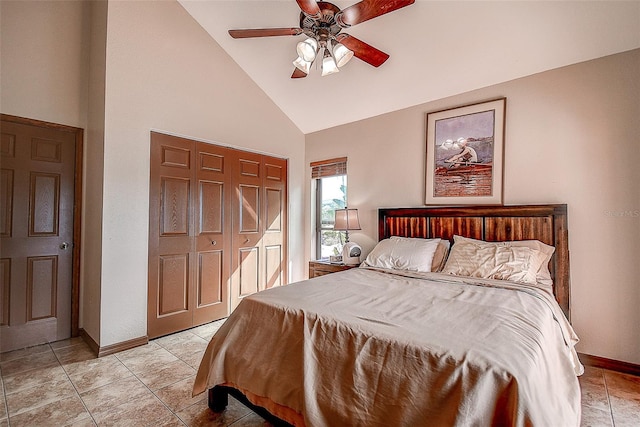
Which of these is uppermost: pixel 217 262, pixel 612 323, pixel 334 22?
pixel 334 22

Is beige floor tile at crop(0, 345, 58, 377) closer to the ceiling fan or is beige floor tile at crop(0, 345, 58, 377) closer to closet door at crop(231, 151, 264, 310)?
closet door at crop(231, 151, 264, 310)

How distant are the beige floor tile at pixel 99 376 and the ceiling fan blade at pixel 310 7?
9.33 feet

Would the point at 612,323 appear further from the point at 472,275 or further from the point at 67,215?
the point at 67,215

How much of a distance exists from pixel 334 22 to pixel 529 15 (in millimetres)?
1580

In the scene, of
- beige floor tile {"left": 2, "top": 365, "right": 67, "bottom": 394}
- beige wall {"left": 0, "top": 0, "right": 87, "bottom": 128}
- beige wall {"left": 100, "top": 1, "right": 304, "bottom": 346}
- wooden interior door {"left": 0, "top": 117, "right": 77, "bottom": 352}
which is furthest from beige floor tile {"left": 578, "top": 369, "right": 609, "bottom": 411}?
beige wall {"left": 0, "top": 0, "right": 87, "bottom": 128}

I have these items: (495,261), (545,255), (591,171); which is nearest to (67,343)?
(495,261)

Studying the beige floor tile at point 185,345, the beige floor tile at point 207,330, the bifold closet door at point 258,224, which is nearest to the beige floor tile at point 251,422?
the beige floor tile at point 185,345

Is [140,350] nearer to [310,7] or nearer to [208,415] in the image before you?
[208,415]

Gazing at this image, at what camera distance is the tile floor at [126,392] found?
180cm

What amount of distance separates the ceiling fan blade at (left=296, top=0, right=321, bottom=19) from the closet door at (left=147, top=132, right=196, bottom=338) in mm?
1982

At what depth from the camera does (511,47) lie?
2.55 m

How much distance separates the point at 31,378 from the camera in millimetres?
2240

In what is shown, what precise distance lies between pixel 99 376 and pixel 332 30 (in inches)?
119

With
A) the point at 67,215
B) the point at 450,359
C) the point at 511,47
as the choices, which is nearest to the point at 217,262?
the point at 67,215
